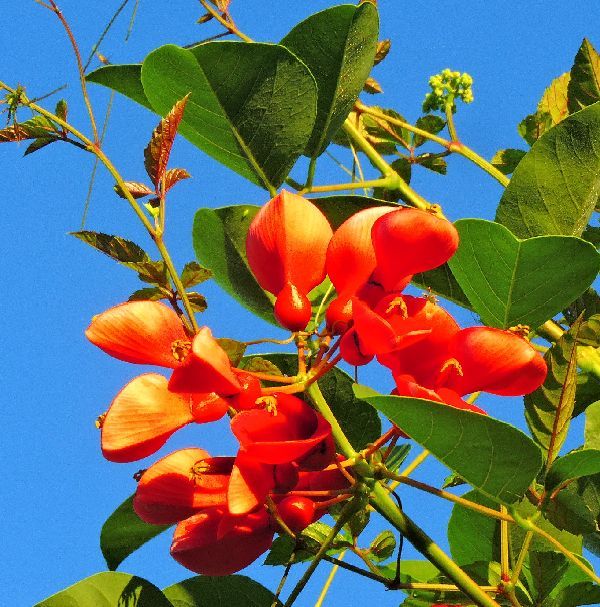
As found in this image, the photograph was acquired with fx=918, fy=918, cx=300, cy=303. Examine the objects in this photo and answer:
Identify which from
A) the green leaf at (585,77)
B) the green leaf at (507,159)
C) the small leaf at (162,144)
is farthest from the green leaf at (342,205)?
the green leaf at (507,159)

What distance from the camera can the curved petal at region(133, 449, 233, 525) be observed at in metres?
1.02

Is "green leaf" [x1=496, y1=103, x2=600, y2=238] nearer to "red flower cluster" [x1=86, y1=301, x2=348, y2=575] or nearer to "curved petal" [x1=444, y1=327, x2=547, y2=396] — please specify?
"curved petal" [x1=444, y1=327, x2=547, y2=396]

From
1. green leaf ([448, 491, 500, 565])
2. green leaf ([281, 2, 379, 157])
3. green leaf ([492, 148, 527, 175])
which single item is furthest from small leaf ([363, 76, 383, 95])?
green leaf ([448, 491, 500, 565])

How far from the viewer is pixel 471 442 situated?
89 centimetres

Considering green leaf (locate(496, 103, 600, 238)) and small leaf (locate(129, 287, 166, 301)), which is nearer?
small leaf (locate(129, 287, 166, 301))

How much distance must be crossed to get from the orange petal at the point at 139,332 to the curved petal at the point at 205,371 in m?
0.06

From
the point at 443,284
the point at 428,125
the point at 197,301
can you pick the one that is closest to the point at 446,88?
the point at 428,125

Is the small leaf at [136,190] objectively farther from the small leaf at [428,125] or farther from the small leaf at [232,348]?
the small leaf at [428,125]

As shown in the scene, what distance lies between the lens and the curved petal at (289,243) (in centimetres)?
106

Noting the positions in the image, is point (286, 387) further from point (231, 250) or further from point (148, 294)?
point (231, 250)

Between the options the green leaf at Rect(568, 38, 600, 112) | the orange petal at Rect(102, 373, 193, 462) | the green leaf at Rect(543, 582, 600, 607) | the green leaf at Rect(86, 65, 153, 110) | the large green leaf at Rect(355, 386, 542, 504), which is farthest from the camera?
the green leaf at Rect(568, 38, 600, 112)

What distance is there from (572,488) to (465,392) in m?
0.21

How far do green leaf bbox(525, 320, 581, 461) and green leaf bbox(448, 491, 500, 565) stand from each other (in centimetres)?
41

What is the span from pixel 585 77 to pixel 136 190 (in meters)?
1.07
